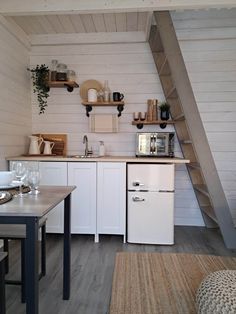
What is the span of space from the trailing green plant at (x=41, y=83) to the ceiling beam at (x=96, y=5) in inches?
32.7

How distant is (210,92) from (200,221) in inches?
69.3

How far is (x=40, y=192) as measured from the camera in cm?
170

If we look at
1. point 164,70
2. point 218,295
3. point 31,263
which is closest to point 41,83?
point 164,70

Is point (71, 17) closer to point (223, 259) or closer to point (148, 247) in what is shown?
point (148, 247)

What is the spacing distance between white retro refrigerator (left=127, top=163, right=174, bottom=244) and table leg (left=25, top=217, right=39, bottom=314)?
1817 millimetres

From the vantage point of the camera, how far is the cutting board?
3603 mm

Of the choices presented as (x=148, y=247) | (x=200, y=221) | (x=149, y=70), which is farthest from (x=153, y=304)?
(x=149, y=70)

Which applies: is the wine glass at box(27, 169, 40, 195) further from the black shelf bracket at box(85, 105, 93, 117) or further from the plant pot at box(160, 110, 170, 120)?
the plant pot at box(160, 110, 170, 120)

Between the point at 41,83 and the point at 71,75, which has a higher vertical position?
the point at 71,75

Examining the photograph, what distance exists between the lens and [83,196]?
3.02 metres

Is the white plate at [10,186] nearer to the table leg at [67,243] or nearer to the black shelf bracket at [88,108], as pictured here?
the table leg at [67,243]

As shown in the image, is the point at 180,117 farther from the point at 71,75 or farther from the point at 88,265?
the point at 88,265

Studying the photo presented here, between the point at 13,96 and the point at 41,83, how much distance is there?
0.47 metres

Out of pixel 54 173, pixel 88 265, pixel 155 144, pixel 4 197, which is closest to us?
pixel 4 197
